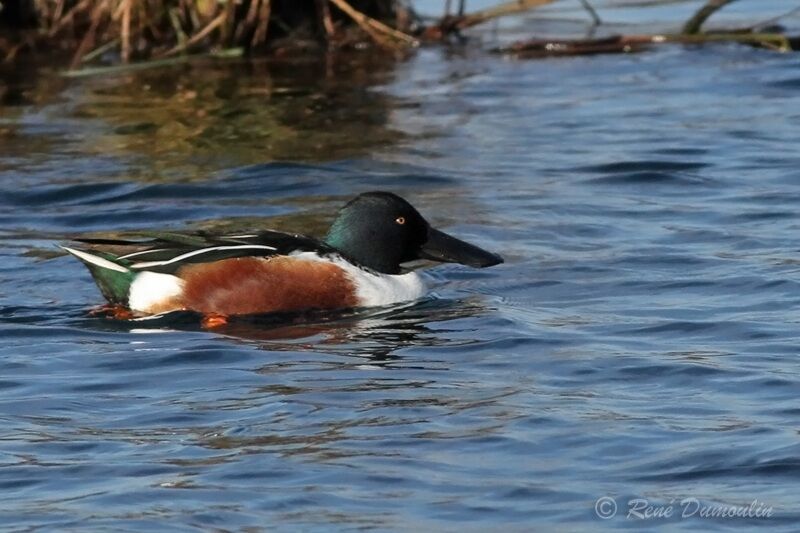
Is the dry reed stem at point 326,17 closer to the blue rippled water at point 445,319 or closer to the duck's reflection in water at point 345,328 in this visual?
the blue rippled water at point 445,319

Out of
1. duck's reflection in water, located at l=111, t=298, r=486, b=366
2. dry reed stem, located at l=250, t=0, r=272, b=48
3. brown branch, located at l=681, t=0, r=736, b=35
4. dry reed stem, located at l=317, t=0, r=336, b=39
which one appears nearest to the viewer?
duck's reflection in water, located at l=111, t=298, r=486, b=366

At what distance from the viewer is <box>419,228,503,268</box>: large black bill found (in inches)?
321

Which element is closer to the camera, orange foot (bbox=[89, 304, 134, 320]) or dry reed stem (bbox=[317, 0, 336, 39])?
orange foot (bbox=[89, 304, 134, 320])

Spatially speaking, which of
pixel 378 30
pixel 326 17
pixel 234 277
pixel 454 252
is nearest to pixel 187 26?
pixel 326 17

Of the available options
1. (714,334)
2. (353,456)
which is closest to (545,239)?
(714,334)

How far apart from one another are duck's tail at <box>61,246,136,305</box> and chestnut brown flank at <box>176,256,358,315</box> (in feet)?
0.84

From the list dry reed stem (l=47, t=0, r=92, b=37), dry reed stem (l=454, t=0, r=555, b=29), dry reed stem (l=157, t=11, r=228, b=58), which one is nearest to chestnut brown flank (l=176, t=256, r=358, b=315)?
dry reed stem (l=157, t=11, r=228, b=58)

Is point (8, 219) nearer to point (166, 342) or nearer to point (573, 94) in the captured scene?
point (166, 342)

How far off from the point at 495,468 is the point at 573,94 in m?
7.44

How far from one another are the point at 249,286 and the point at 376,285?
60cm

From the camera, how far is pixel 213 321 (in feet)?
25.1

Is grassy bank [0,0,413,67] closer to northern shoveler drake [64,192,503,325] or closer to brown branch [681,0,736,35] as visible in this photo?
brown branch [681,0,736,35]

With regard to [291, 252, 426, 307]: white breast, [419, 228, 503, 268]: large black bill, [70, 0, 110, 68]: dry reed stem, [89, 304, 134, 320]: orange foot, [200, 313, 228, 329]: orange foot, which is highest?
[70, 0, 110, 68]: dry reed stem

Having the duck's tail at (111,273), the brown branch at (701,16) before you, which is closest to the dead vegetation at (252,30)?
the brown branch at (701,16)
